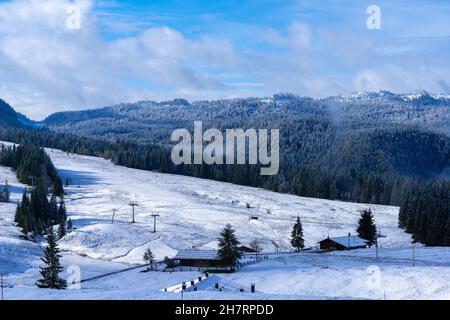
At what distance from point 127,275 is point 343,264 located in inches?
845

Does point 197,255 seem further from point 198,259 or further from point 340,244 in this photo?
point 340,244

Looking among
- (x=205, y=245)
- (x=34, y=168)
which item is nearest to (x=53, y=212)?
(x=205, y=245)

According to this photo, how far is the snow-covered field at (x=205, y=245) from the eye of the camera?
4191cm

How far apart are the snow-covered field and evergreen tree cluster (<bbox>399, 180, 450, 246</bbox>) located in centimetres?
293

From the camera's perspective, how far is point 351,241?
7762 centimetres

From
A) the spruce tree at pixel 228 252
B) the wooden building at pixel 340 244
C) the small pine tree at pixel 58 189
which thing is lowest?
the wooden building at pixel 340 244

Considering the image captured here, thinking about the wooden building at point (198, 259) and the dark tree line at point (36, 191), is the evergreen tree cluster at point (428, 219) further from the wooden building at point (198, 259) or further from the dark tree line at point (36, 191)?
the dark tree line at point (36, 191)

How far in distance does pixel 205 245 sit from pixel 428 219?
3654cm

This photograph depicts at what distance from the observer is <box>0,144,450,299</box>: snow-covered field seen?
41.9 meters

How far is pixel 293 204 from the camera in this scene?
12638 cm

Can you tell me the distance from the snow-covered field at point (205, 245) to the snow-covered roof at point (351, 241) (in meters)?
4.16

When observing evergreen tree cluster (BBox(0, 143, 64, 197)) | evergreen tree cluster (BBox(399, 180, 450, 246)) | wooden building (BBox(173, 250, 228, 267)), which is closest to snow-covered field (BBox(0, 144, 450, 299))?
evergreen tree cluster (BBox(399, 180, 450, 246))

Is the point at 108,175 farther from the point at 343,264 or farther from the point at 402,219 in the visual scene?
the point at 343,264

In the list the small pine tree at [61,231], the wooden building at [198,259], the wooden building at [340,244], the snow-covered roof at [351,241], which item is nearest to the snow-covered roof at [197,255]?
the wooden building at [198,259]
